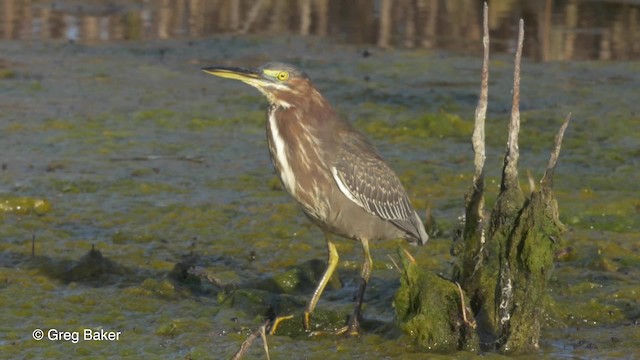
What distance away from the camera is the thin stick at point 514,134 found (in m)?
5.55

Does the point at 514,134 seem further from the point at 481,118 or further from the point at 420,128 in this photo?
the point at 420,128

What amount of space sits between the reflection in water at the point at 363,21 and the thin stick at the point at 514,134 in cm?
807

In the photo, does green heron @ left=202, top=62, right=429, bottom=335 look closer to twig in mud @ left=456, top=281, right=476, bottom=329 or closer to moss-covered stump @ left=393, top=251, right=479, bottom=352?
moss-covered stump @ left=393, top=251, right=479, bottom=352

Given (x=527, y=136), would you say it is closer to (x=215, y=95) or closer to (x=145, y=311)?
(x=215, y=95)

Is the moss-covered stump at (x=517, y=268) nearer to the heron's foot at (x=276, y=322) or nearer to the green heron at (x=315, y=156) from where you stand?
the green heron at (x=315, y=156)

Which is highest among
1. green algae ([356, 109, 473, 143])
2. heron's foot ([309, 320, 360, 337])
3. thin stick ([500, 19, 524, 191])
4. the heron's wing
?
thin stick ([500, 19, 524, 191])

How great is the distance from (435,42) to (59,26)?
436 cm

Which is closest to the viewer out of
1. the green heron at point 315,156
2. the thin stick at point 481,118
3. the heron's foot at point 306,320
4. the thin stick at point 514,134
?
the thin stick at point 514,134

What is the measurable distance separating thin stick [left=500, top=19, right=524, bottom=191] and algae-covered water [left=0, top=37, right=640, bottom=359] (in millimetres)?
865

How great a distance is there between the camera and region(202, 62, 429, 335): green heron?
6461 millimetres

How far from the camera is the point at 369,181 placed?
6.69 metres

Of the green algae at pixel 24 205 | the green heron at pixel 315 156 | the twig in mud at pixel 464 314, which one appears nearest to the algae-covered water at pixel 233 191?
the green algae at pixel 24 205

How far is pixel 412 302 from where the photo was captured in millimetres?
5996

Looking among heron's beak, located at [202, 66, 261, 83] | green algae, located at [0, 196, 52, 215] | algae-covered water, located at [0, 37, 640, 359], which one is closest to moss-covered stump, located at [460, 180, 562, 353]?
algae-covered water, located at [0, 37, 640, 359]
